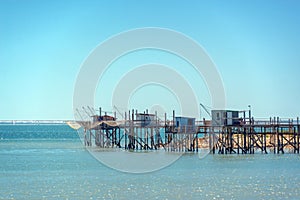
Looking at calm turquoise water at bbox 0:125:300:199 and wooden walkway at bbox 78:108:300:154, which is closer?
calm turquoise water at bbox 0:125:300:199

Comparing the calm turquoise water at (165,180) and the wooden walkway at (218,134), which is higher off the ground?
the wooden walkway at (218,134)

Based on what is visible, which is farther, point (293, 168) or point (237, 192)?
point (293, 168)

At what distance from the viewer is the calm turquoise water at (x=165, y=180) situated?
3597 centimetres

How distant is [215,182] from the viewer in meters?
41.4

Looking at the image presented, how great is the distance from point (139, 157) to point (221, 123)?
32.4ft

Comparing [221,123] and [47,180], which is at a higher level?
[221,123]

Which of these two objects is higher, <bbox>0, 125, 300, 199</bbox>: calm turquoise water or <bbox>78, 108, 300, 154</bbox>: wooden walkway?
<bbox>78, 108, 300, 154</bbox>: wooden walkway

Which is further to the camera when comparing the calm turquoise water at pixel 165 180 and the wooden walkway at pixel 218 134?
the wooden walkway at pixel 218 134

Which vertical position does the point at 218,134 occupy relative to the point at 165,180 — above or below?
above

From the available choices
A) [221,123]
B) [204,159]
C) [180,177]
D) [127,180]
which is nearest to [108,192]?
[127,180]

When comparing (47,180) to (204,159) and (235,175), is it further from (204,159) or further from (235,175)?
(204,159)

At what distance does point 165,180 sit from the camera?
4297 cm

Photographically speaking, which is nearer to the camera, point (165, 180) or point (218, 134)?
point (165, 180)

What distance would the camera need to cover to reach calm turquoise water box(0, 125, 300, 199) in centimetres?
3597
